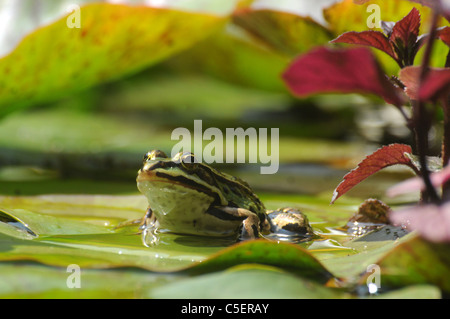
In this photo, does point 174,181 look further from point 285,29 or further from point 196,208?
point 285,29

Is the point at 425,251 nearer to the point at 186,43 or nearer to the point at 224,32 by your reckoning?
the point at 186,43

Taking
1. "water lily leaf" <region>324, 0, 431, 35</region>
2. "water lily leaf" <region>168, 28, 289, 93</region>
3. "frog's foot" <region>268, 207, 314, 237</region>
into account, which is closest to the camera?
"frog's foot" <region>268, 207, 314, 237</region>

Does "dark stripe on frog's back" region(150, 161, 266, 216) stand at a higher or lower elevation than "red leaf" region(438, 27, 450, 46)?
lower

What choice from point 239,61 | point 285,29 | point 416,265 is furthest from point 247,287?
point 239,61

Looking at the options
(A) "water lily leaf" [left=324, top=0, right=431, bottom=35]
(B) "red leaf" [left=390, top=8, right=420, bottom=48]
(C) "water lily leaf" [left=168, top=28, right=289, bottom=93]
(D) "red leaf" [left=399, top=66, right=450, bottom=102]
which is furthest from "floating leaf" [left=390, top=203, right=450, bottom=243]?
(C) "water lily leaf" [left=168, top=28, right=289, bottom=93]

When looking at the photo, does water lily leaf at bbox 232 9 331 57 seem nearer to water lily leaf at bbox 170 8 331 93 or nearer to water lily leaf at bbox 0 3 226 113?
water lily leaf at bbox 170 8 331 93

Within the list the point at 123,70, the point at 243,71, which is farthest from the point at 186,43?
the point at 243,71
